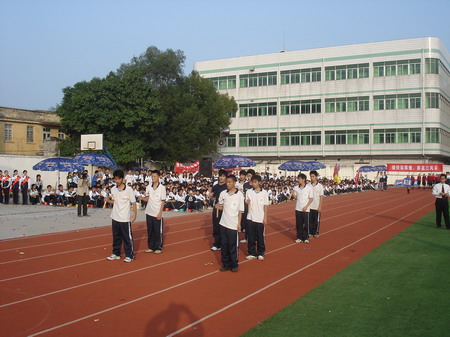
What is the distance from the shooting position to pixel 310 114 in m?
56.4

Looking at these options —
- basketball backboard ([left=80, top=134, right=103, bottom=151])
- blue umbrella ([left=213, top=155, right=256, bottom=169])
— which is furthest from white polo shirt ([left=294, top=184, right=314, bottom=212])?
basketball backboard ([left=80, top=134, right=103, bottom=151])

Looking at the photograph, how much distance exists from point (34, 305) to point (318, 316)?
3.97 meters

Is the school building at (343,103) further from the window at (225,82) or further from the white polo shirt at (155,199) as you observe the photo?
the white polo shirt at (155,199)

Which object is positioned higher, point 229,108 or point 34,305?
point 229,108

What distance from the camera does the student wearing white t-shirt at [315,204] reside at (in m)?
13.2

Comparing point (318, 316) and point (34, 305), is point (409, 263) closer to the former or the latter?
point (318, 316)

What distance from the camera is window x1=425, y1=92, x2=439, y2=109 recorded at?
2005 inches

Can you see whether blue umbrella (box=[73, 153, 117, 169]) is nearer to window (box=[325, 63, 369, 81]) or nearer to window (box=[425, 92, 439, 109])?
window (box=[325, 63, 369, 81])

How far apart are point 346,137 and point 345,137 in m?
0.12

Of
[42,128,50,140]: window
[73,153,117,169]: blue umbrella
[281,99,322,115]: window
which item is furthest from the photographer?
[281,99,322,115]: window

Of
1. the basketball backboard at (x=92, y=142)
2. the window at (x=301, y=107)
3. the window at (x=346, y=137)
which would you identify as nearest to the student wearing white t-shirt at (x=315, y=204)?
the basketball backboard at (x=92, y=142)

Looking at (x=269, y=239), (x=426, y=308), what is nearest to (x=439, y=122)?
(x=269, y=239)

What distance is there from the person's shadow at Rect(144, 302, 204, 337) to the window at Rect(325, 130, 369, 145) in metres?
50.2

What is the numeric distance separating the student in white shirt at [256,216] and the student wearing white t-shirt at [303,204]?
7.61 ft
